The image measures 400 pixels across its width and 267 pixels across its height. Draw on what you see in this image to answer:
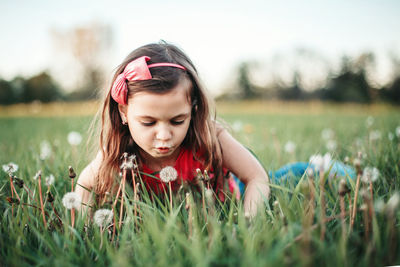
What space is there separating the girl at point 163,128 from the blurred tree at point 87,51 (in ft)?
31.1

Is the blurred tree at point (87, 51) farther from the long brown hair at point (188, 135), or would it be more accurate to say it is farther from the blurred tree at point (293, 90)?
the blurred tree at point (293, 90)

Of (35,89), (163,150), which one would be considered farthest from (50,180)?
(35,89)

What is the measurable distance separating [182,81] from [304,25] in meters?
0.69

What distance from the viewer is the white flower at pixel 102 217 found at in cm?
104

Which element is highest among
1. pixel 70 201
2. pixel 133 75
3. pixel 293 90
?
pixel 133 75

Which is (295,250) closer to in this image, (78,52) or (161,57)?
(161,57)

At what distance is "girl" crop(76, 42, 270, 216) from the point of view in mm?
1325

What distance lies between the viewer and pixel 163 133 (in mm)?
1274

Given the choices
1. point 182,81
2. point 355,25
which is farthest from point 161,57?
point 355,25

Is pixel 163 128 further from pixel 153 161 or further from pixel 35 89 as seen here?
pixel 35 89

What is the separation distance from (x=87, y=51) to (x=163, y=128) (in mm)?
18468

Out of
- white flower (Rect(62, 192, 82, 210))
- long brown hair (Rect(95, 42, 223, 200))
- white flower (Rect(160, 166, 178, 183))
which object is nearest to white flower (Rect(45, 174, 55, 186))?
white flower (Rect(62, 192, 82, 210))

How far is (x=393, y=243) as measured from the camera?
0.79 m

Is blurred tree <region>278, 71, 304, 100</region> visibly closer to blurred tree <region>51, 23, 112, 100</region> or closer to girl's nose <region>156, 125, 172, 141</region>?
blurred tree <region>51, 23, 112, 100</region>
